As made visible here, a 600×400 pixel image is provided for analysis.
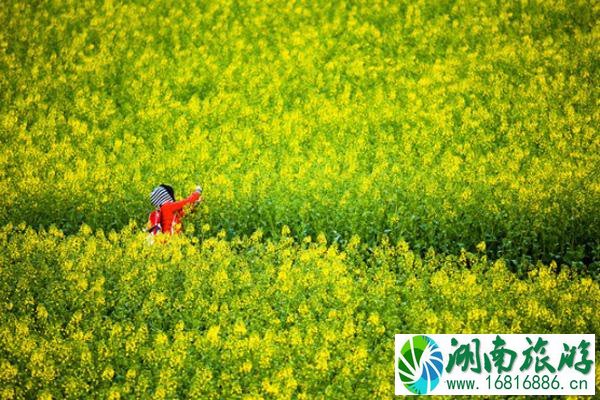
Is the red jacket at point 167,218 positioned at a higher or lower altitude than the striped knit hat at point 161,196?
lower

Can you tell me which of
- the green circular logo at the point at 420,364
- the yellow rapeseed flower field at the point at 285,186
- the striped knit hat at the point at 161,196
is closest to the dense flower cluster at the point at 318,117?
the yellow rapeseed flower field at the point at 285,186

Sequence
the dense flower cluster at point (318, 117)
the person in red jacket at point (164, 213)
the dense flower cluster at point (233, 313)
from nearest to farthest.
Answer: the dense flower cluster at point (233, 313) → the person in red jacket at point (164, 213) → the dense flower cluster at point (318, 117)

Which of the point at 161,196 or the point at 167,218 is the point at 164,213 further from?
the point at 161,196

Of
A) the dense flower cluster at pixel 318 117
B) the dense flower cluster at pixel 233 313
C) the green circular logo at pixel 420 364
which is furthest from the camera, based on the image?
the dense flower cluster at pixel 318 117

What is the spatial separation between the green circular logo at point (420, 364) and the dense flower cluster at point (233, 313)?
16cm

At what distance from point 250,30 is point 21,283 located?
28.3 feet

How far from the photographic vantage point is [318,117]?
594 inches

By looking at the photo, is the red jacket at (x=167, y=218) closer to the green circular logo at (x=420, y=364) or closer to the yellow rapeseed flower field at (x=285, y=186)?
the yellow rapeseed flower field at (x=285, y=186)

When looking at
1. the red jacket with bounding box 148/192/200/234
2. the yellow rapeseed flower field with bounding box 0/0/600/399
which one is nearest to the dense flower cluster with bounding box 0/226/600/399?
the yellow rapeseed flower field with bounding box 0/0/600/399

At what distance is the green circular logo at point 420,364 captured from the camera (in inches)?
354

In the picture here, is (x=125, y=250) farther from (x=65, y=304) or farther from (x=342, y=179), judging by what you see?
(x=342, y=179)

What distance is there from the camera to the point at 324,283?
10109 millimetres

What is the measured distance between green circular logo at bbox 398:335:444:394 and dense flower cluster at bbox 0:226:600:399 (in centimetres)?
16

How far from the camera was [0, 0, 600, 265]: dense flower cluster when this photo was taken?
12.2m
